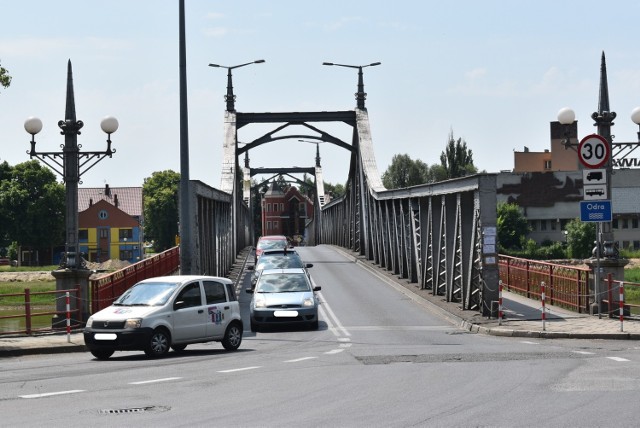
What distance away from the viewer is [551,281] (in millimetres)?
30375

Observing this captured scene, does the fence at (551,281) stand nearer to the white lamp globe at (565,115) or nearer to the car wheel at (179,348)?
the white lamp globe at (565,115)

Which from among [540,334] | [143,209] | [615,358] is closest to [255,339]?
[540,334]

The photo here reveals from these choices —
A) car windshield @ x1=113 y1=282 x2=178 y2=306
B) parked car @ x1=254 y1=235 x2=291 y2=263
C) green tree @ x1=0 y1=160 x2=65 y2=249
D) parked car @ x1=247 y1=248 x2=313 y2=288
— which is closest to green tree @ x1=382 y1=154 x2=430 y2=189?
green tree @ x1=0 y1=160 x2=65 y2=249

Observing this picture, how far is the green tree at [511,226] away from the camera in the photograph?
103938 mm

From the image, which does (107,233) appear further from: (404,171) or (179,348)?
(179,348)

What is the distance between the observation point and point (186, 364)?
1705 centimetres

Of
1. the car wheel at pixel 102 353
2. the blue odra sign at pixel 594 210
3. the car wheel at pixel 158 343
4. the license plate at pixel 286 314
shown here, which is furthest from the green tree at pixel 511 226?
the car wheel at pixel 102 353

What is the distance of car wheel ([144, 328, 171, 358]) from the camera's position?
18.8 metres

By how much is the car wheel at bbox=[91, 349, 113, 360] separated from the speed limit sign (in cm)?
1175

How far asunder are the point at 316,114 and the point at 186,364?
48947 mm

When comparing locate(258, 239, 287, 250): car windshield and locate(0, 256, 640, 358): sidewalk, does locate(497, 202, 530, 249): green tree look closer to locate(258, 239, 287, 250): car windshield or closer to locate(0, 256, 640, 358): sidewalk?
locate(258, 239, 287, 250): car windshield

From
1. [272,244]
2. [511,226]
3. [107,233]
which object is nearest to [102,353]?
[272,244]

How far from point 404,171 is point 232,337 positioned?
450ft

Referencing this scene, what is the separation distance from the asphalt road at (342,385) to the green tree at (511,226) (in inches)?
3247
